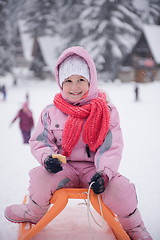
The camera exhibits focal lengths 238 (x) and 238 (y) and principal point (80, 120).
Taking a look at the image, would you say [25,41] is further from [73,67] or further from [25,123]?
[73,67]

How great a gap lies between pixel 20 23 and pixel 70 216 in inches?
1110

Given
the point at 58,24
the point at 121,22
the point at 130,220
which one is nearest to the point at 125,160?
the point at 130,220

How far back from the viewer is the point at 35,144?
5.10 feet

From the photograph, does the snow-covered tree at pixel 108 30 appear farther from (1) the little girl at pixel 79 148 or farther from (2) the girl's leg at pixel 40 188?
(2) the girl's leg at pixel 40 188

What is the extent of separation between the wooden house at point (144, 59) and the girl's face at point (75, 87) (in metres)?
17.3

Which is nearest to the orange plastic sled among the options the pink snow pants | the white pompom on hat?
the pink snow pants

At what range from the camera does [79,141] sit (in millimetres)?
1584

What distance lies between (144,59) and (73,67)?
1876 cm

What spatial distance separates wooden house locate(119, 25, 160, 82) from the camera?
58.1ft

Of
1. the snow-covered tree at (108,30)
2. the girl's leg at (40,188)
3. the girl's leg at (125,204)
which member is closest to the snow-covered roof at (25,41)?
the snow-covered tree at (108,30)

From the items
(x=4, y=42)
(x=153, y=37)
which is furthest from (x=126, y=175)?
(x=4, y=42)

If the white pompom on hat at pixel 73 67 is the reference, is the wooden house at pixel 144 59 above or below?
above

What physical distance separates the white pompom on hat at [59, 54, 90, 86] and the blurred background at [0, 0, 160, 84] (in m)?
14.5

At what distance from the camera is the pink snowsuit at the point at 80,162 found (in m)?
1.38
